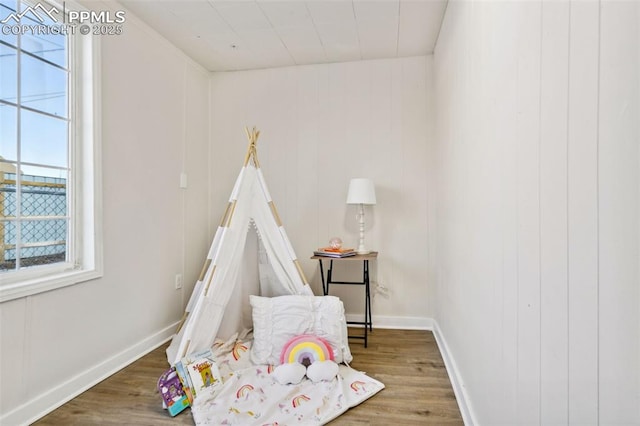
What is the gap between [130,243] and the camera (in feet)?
7.78

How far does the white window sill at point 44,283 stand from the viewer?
1610 millimetres

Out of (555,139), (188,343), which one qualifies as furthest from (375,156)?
(555,139)

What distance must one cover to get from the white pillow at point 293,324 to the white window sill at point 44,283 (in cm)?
104

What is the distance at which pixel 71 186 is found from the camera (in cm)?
202

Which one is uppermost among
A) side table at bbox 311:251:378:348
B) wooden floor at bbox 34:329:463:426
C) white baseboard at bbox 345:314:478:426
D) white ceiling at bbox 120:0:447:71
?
white ceiling at bbox 120:0:447:71

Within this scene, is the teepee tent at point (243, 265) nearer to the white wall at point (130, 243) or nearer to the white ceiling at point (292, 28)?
the white wall at point (130, 243)

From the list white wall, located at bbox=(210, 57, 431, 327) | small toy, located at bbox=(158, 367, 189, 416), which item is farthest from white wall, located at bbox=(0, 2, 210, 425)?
small toy, located at bbox=(158, 367, 189, 416)

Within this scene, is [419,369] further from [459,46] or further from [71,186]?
[71,186]

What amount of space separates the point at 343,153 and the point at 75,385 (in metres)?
2.54

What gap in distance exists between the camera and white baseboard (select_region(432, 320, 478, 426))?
1595 millimetres

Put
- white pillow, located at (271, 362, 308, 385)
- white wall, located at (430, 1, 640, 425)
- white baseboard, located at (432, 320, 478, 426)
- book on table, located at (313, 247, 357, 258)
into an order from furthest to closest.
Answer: book on table, located at (313, 247, 357, 258) → white pillow, located at (271, 362, 308, 385) → white baseboard, located at (432, 320, 478, 426) → white wall, located at (430, 1, 640, 425)

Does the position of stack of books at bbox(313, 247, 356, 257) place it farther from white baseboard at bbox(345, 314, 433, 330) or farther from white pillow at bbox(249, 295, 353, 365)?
white baseboard at bbox(345, 314, 433, 330)

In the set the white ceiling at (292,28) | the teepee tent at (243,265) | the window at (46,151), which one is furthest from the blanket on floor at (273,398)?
the white ceiling at (292,28)

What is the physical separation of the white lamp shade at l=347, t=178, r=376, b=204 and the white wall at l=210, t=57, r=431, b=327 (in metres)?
0.31
